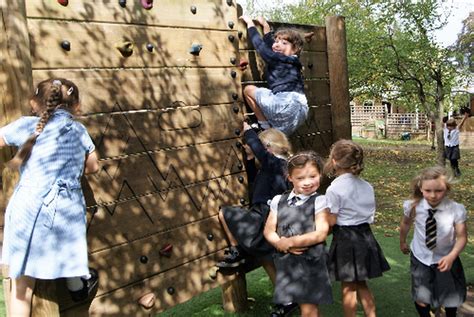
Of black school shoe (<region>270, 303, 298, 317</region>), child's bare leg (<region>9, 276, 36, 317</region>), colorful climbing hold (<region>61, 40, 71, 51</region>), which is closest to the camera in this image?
child's bare leg (<region>9, 276, 36, 317</region>)

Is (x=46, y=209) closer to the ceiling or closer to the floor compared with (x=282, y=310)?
closer to the ceiling

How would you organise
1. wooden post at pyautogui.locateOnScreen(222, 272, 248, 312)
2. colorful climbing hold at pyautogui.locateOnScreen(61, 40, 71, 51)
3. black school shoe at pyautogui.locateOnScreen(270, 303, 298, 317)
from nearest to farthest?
colorful climbing hold at pyautogui.locateOnScreen(61, 40, 71, 51)
black school shoe at pyautogui.locateOnScreen(270, 303, 298, 317)
wooden post at pyautogui.locateOnScreen(222, 272, 248, 312)

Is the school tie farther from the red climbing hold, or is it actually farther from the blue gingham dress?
the red climbing hold

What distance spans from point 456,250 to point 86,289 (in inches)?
101

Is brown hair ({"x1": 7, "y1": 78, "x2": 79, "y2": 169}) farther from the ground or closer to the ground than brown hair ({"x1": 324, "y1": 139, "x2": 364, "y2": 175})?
farther from the ground

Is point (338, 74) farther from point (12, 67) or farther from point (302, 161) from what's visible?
point (12, 67)

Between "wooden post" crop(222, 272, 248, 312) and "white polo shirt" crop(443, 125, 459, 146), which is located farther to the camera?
"white polo shirt" crop(443, 125, 459, 146)

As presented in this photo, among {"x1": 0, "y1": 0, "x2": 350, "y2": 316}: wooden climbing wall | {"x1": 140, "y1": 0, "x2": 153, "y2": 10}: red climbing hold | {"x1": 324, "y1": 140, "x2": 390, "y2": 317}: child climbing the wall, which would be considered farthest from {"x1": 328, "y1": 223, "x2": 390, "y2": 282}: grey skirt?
{"x1": 140, "y1": 0, "x2": 153, "y2": 10}: red climbing hold

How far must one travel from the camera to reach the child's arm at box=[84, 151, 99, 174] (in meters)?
2.90

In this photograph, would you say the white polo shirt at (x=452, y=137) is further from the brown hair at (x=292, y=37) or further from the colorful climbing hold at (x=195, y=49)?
the colorful climbing hold at (x=195, y=49)

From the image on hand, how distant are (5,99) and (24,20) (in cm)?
43

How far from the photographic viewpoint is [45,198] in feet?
8.70

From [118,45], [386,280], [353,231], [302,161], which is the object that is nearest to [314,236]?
[302,161]

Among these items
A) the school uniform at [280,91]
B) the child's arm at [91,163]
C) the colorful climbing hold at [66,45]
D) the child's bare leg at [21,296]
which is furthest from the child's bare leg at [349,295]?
the colorful climbing hold at [66,45]
